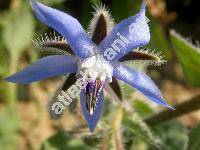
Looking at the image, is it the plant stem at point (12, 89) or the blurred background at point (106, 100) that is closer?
the blurred background at point (106, 100)

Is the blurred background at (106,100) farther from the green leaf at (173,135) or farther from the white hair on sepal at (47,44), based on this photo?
the white hair on sepal at (47,44)

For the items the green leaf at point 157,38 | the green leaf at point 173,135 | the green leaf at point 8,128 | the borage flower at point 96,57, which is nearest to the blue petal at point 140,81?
the borage flower at point 96,57

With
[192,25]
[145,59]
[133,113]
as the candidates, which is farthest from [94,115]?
[192,25]

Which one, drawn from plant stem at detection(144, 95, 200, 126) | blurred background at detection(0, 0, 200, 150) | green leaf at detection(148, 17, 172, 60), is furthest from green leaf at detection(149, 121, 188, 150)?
green leaf at detection(148, 17, 172, 60)

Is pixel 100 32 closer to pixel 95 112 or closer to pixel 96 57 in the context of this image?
pixel 96 57

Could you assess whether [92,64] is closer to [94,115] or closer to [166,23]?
[94,115]

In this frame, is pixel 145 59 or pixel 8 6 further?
pixel 8 6

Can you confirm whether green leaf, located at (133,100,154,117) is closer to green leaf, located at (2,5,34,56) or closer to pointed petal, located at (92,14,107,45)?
green leaf, located at (2,5,34,56)

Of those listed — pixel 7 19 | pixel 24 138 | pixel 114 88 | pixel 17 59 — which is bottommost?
pixel 24 138
